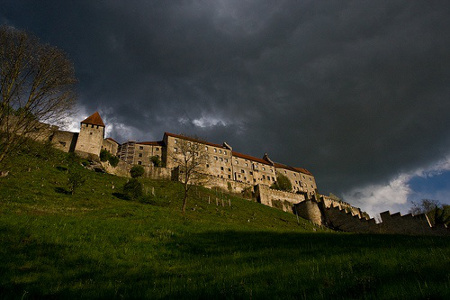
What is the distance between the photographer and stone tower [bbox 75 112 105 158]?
63875mm

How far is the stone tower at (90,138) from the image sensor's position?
63875 millimetres

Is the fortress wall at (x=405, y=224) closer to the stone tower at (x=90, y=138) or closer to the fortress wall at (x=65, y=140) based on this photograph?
the stone tower at (x=90, y=138)

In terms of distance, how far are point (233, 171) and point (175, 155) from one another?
23.5m

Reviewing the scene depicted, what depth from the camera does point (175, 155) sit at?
86.2 meters

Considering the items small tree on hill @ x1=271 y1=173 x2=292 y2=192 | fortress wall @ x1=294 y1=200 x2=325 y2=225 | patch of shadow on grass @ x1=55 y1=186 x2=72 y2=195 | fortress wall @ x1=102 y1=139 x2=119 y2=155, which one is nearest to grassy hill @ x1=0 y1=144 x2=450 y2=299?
patch of shadow on grass @ x1=55 y1=186 x2=72 y2=195

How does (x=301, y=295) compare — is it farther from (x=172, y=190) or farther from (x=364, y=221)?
(x=364, y=221)

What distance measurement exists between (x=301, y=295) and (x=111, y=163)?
65.8 m

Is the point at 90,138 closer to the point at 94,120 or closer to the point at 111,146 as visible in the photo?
the point at 94,120

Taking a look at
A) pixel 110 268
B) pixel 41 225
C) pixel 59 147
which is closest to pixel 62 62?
pixel 41 225

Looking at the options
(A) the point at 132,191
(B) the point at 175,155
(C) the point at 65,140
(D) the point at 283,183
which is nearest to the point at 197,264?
(A) the point at 132,191

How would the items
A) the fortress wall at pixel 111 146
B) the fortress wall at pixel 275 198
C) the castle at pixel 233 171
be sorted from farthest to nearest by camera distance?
1. the fortress wall at pixel 111 146
2. the fortress wall at pixel 275 198
3. the castle at pixel 233 171

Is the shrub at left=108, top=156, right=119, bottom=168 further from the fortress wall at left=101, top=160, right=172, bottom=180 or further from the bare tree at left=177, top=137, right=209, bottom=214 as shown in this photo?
the bare tree at left=177, top=137, right=209, bottom=214

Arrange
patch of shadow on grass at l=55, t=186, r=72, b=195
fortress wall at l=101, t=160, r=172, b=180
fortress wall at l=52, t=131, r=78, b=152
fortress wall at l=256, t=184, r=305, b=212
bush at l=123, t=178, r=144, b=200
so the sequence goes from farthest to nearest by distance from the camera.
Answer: fortress wall at l=256, t=184, r=305, b=212, fortress wall at l=52, t=131, r=78, b=152, fortress wall at l=101, t=160, r=172, b=180, bush at l=123, t=178, r=144, b=200, patch of shadow on grass at l=55, t=186, r=72, b=195

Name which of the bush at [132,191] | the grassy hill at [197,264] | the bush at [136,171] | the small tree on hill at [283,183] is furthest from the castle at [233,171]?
the grassy hill at [197,264]
